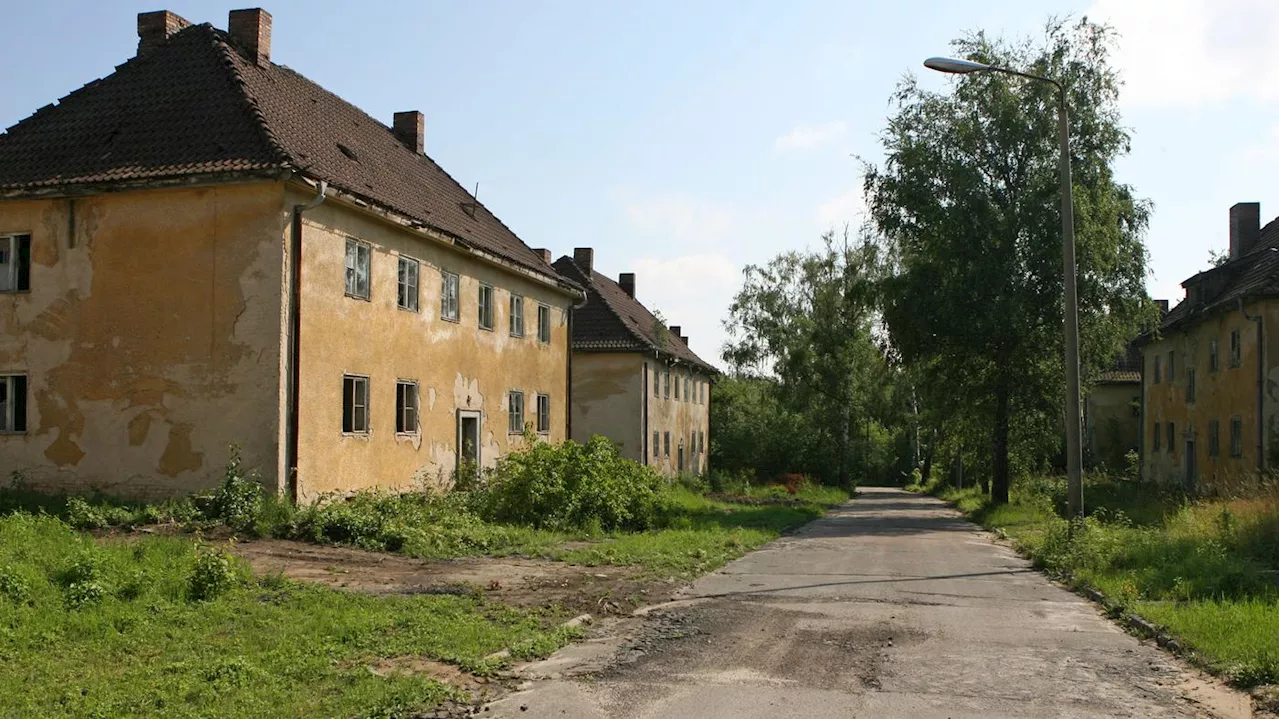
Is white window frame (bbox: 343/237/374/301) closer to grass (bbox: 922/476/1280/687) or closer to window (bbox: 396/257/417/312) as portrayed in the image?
window (bbox: 396/257/417/312)

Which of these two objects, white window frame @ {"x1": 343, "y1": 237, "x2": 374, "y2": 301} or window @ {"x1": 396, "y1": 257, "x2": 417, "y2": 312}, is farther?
window @ {"x1": 396, "y1": 257, "x2": 417, "y2": 312}

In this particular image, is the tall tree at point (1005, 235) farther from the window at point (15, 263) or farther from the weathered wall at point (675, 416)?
the window at point (15, 263)

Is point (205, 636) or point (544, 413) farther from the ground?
point (544, 413)

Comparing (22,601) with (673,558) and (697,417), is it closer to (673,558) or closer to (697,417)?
(673,558)

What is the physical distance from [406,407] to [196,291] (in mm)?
5145

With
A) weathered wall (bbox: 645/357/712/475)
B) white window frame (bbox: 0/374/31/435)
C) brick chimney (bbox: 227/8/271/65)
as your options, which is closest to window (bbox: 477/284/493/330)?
brick chimney (bbox: 227/8/271/65)

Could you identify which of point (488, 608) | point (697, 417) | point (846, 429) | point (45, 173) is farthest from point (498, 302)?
point (846, 429)

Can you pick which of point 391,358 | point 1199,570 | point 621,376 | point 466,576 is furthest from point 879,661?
point 621,376

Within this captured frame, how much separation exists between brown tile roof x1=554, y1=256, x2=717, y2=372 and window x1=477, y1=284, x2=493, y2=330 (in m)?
13.4

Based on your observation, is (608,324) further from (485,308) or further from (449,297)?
(449,297)

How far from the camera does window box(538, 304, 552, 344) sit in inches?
1168

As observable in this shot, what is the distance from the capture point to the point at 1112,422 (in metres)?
53.5

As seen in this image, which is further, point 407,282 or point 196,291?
point 407,282

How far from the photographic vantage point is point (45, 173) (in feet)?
62.7
